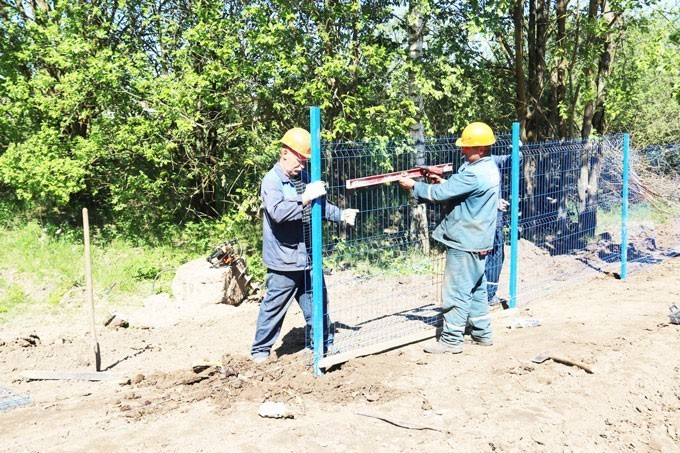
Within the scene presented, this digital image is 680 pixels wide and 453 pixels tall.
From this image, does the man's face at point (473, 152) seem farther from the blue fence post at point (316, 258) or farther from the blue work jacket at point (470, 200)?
the blue fence post at point (316, 258)

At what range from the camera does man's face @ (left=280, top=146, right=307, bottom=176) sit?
5137mm

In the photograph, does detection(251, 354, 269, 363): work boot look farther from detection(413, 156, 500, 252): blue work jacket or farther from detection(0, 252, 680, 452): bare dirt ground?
detection(413, 156, 500, 252): blue work jacket

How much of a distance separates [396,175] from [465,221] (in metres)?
0.79

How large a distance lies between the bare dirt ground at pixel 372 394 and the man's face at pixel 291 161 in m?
1.77

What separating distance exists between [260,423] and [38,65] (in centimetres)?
1050

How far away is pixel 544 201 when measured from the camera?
8.45 metres

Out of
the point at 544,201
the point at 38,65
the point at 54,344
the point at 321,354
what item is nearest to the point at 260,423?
the point at 321,354

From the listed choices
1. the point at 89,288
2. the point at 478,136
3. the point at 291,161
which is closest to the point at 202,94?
the point at 89,288

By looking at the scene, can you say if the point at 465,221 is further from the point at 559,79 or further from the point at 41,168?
the point at 41,168

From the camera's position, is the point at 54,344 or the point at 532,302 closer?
the point at 54,344

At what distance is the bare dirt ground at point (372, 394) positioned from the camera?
3.98 metres

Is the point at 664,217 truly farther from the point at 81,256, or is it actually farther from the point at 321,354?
the point at 81,256

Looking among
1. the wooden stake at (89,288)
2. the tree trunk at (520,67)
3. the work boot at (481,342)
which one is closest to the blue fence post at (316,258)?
the work boot at (481,342)

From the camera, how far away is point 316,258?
495 centimetres
